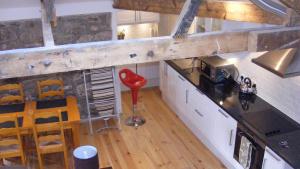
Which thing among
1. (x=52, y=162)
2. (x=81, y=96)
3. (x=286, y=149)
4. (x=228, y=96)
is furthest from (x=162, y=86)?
(x=286, y=149)

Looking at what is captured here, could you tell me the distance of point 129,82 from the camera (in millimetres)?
→ 5898

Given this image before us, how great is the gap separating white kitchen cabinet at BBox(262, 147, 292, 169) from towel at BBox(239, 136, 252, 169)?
0.27 m

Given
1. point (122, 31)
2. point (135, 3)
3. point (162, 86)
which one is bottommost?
point (162, 86)

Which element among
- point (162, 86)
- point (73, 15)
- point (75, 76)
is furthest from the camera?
point (162, 86)

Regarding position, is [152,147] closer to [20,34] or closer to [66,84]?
[66,84]

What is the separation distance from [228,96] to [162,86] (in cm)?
205

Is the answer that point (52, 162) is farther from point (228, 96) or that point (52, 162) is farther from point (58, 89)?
point (228, 96)

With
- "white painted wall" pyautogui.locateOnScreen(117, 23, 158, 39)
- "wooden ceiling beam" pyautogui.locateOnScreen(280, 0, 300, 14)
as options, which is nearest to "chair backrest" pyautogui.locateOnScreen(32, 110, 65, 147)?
"white painted wall" pyautogui.locateOnScreen(117, 23, 158, 39)

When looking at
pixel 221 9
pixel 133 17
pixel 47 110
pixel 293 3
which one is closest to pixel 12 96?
pixel 47 110

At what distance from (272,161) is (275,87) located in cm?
110

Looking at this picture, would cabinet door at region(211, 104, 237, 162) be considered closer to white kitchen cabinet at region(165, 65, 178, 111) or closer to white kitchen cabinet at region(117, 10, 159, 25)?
white kitchen cabinet at region(165, 65, 178, 111)

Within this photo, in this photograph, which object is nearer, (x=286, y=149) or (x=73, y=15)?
(x=286, y=149)

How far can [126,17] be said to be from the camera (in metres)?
6.55

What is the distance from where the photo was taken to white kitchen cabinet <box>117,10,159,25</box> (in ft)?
21.4
